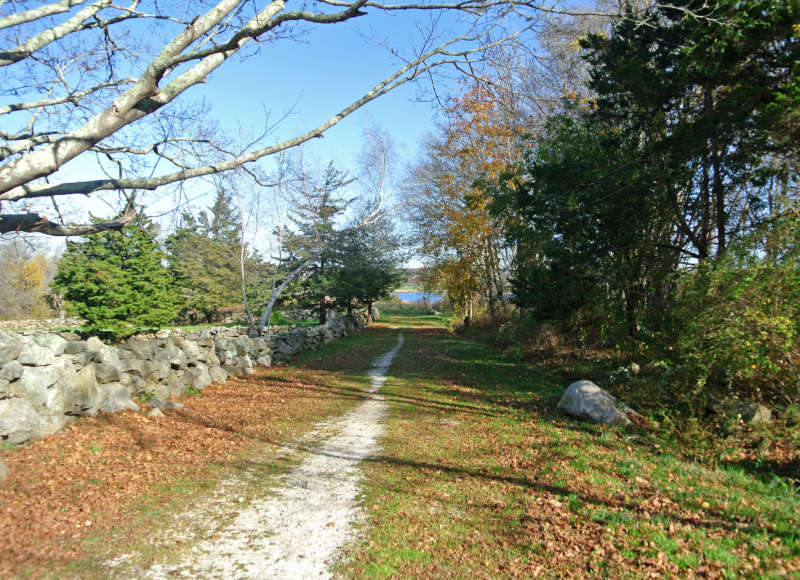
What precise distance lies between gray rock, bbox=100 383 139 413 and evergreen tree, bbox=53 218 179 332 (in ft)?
50.6

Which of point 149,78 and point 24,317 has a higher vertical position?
point 149,78

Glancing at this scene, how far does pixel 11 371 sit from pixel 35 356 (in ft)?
1.87

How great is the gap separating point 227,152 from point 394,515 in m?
6.43

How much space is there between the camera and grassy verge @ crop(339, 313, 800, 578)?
3645mm

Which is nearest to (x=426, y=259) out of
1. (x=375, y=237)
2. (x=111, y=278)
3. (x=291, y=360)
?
(x=375, y=237)

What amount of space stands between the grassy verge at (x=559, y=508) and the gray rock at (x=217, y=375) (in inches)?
214

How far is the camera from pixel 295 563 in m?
3.58

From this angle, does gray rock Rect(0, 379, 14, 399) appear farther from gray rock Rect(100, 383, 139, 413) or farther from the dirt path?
the dirt path

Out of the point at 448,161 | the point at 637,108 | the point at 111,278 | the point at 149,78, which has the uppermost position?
the point at 448,161

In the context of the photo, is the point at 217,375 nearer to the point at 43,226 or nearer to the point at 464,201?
the point at 43,226

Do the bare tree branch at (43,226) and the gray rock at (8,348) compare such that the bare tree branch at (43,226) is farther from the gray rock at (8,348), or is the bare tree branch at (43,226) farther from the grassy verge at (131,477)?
the grassy verge at (131,477)

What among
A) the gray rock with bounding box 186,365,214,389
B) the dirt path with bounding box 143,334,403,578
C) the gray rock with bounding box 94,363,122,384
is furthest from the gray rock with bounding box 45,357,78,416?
the gray rock with bounding box 186,365,214,389

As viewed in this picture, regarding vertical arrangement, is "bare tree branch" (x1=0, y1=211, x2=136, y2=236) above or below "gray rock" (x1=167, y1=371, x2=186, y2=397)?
above

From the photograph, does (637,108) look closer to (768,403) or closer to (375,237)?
(768,403)
